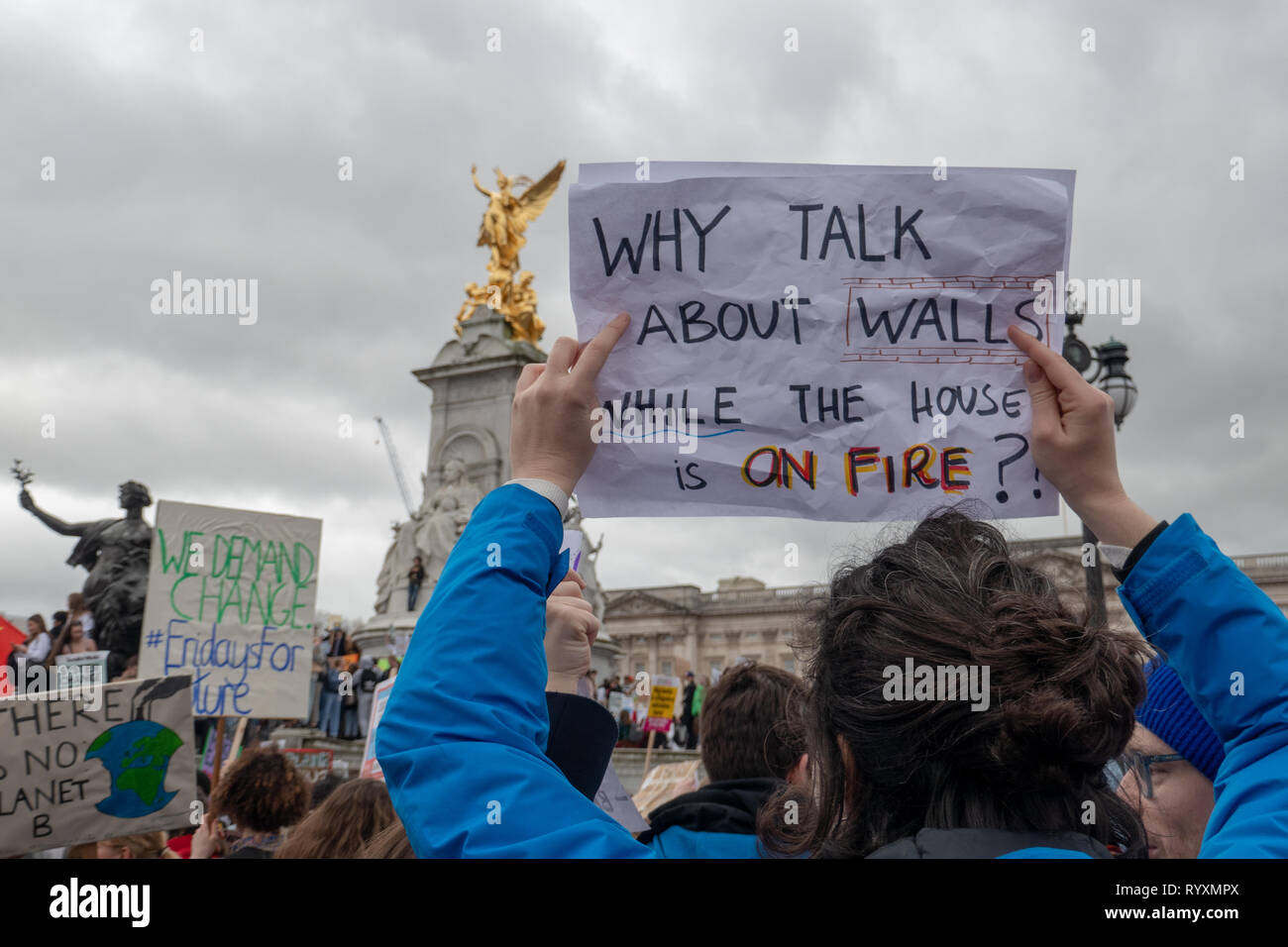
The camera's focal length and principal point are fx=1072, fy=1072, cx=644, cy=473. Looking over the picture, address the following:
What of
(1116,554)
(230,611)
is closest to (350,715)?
(230,611)

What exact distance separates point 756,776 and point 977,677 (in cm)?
173

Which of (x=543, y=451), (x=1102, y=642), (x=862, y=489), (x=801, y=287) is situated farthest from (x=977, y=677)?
(x=801, y=287)

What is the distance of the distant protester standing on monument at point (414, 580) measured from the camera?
22.7 metres

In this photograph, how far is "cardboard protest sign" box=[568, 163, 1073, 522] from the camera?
2.39 metres

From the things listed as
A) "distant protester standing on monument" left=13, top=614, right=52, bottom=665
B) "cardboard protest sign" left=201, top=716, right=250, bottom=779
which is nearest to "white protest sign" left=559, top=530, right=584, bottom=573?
"cardboard protest sign" left=201, top=716, right=250, bottom=779

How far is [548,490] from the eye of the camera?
1672 mm

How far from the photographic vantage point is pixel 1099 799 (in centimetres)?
138

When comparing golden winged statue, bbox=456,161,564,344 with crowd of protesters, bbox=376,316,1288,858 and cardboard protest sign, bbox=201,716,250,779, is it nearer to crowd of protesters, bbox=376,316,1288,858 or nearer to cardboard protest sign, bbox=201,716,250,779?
cardboard protest sign, bbox=201,716,250,779

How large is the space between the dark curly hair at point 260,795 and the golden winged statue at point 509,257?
23471mm

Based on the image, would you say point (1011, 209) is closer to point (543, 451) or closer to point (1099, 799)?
point (543, 451)

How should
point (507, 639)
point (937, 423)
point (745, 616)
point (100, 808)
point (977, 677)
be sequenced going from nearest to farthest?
point (977, 677) < point (507, 639) < point (937, 423) < point (100, 808) < point (745, 616)

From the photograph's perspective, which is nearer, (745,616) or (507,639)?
(507,639)
